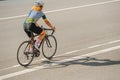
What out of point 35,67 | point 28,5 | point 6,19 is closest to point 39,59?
point 35,67

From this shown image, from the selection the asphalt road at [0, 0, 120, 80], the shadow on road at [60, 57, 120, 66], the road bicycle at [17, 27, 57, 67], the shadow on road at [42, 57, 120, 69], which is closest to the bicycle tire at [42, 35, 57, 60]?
the road bicycle at [17, 27, 57, 67]

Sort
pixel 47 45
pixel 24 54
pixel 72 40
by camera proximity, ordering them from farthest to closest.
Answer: pixel 72 40
pixel 47 45
pixel 24 54

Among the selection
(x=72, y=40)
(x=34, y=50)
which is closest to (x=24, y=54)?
(x=34, y=50)

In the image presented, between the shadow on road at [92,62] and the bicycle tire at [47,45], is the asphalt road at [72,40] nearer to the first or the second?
the shadow on road at [92,62]

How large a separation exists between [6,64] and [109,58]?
3548 mm

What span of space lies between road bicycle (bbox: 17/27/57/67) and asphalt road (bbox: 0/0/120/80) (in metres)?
0.21

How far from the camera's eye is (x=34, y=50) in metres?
12.7

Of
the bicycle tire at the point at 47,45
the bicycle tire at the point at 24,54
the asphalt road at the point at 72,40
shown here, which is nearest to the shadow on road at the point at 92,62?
the asphalt road at the point at 72,40

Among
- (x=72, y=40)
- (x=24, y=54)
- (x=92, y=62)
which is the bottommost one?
(x=92, y=62)

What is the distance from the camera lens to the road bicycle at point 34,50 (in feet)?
41.0

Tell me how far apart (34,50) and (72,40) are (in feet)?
10.8

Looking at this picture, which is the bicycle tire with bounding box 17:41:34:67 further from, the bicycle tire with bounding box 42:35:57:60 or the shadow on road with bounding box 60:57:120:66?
the shadow on road with bounding box 60:57:120:66

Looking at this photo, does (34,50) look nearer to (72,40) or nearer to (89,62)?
(89,62)

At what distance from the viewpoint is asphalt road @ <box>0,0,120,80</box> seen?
38.5 feet
